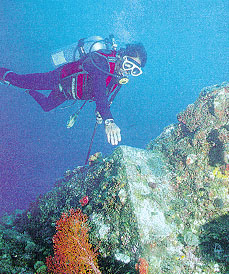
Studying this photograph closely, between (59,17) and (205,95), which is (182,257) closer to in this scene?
(205,95)

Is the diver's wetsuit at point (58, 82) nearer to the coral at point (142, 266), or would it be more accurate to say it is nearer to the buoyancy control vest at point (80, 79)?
the buoyancy control vest at point (80, 79)

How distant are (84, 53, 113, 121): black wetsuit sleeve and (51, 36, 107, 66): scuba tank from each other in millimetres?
781

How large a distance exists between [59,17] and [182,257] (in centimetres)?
5166

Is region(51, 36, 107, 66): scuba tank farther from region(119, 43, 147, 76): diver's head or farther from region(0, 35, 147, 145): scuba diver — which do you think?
region(119, 43, 147, 76): diver's head

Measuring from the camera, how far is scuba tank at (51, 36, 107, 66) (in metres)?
4.75

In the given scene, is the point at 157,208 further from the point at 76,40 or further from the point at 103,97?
the point at 76,40

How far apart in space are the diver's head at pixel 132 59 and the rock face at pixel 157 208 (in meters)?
2.10

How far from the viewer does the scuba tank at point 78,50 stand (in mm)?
4746

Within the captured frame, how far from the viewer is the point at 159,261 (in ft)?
8.14

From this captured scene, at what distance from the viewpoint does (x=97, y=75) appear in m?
3.87

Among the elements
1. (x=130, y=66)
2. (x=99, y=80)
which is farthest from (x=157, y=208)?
(x=130, y=66)

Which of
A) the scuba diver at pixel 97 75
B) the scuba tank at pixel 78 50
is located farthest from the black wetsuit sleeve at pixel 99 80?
the scuba tank at pixel 78 50

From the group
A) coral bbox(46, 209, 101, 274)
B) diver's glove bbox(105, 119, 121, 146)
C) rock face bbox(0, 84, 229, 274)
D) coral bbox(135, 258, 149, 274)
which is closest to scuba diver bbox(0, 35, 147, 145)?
diver's glove bbox(105, 119, 121, 146)

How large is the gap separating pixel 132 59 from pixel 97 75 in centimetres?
117
